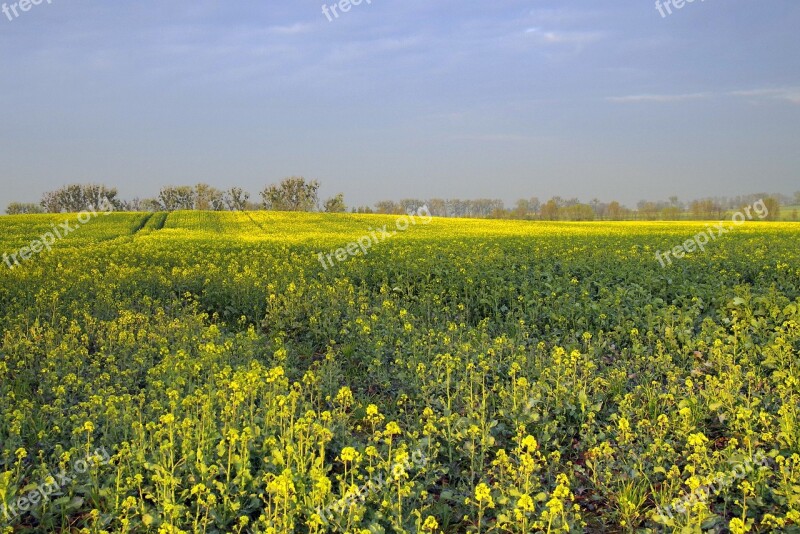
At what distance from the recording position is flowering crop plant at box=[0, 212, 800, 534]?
5191mm

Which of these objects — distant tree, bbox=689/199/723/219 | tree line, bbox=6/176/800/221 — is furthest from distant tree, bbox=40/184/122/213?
distant tree, bbox=689/199/723/219

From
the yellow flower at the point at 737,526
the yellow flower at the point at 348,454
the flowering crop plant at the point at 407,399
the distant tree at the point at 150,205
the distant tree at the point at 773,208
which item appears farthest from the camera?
the distant tree at the point at 150,205

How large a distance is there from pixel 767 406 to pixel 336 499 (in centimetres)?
575

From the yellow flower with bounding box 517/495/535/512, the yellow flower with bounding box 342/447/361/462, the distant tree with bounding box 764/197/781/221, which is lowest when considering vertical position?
the yellow flower with bounding box 517/495/535/512

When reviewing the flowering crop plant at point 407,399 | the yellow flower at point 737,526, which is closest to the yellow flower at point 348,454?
the flowering crop plant at point 407,399

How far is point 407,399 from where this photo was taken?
8.08m

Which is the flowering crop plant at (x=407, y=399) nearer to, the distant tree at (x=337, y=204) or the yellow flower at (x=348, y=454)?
the yellow flower at (x=348, y=454)

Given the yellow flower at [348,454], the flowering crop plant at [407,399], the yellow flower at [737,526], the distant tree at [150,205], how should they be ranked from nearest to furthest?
the yellow flower at [737,526] → the yellow flower at [348,454] → the flowering crop plant at [407,399] → the distant tree at [150,205]

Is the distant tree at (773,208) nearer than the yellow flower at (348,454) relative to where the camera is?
No

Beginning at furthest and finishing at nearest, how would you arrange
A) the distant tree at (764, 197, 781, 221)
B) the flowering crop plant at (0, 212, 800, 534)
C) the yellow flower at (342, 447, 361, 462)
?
the distant tree at (764, 197, 781, 221) < the flowering crop plant at (0, 212, 800, 534) < the yellow flower at (342, 447, 361, 462)

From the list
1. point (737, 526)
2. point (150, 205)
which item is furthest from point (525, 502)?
point (150, 205)

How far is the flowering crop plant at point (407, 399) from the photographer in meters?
5.19

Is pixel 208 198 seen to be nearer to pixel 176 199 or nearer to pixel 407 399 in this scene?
pixel 176 199

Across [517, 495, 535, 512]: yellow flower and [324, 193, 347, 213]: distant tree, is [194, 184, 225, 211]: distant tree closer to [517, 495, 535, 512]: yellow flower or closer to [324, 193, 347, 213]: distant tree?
[324, 193, 347, 213]: distant tree
